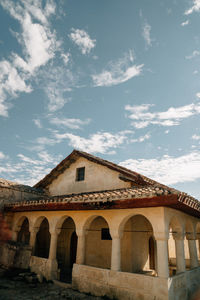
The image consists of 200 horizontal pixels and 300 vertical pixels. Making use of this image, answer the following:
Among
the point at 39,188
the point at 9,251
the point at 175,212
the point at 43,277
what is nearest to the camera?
the point at 175,212

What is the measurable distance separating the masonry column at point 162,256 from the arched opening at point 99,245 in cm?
357

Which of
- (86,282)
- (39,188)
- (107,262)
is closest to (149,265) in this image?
(107,262)

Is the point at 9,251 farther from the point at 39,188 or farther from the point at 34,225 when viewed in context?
the point at 39,188

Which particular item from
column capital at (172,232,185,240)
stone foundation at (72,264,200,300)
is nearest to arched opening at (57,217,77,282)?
stone foundation at (72,264,200,300)

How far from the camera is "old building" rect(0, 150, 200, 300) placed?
20.6 ft

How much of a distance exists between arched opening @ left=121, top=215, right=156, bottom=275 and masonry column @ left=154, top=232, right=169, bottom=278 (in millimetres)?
2002

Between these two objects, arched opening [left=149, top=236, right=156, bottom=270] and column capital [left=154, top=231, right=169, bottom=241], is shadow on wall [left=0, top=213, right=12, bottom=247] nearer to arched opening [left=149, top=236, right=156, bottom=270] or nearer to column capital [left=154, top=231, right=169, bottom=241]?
arched opening [left=149, top=236, right=156, bottom=270]

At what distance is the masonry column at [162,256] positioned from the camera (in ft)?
19.7

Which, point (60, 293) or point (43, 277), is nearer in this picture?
point (60, 293)

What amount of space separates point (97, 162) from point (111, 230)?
4.45m

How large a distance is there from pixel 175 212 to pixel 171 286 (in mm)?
2175

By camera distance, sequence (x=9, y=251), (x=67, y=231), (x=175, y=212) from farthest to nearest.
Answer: (x=67, y=231) → (x=9, y=251) → (x=175, y=212)

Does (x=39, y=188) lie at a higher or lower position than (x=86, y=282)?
higher

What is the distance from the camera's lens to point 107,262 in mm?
9281
